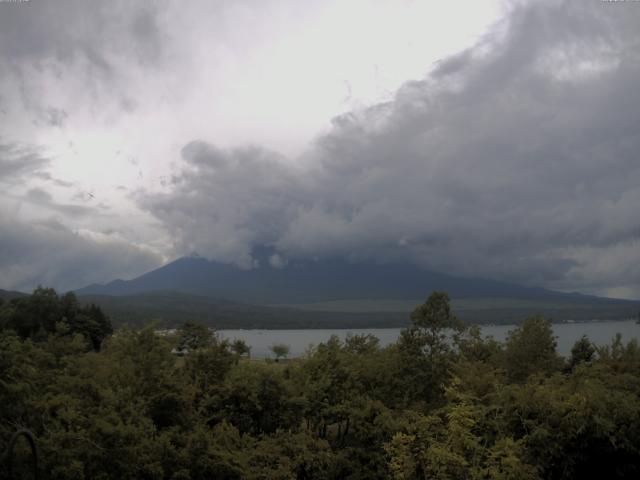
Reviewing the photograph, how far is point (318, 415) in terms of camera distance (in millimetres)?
18891

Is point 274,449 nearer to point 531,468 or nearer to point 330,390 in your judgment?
point 330,390

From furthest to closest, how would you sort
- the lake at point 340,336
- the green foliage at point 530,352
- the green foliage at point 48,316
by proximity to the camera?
the lake at point 340,336
the green foliage at point 48,316
the green foliage at point 530,352

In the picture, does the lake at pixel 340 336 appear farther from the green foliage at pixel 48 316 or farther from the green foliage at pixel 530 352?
the green foliage at pixel 530 352

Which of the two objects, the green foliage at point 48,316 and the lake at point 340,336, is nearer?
the green foliage at point 48,316

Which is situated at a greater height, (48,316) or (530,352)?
(48,316)

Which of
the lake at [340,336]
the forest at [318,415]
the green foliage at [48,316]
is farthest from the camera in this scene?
the lake at [340,336]

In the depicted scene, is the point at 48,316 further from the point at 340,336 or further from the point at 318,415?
the point at 340,336

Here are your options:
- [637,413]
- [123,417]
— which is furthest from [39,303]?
[637,413]

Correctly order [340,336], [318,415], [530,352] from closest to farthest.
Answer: [318,415] < [530,352] < [340,336]

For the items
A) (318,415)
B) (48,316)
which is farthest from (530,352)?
(48,316)

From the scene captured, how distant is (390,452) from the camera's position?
48.5ft

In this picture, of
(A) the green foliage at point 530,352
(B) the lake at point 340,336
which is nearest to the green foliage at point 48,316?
(B) the lake at point 340,336

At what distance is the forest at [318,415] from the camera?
46.6ft

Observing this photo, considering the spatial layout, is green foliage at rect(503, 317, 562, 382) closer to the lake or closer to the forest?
the forest
